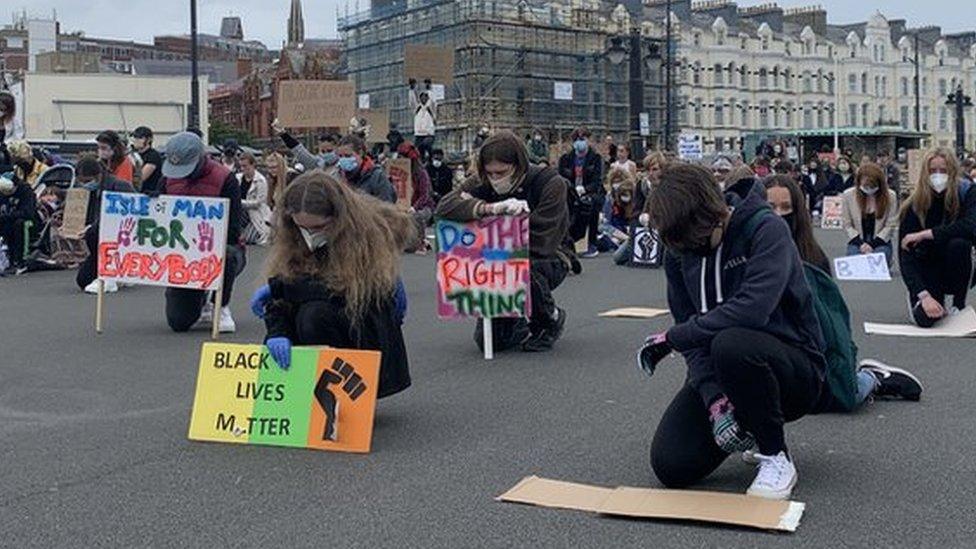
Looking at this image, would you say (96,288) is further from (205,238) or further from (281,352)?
(281,352)

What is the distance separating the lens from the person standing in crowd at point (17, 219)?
60.4 ft

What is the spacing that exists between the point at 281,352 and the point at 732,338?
247cm

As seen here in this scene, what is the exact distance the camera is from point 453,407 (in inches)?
327

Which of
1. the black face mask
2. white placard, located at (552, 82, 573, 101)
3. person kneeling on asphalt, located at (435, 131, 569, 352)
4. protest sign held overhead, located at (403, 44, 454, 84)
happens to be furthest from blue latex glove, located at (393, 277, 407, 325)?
white placard, located at (552, 82, 573, 101)

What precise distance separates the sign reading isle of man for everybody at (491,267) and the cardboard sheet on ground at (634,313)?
2.93 metres

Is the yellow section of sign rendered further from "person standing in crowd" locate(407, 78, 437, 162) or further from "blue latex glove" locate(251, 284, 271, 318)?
"person standing in crowd" locate(407, 78, 437, 162)

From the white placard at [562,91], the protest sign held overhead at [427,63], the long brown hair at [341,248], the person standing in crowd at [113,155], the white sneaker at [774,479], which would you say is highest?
the white placard at [562,91]

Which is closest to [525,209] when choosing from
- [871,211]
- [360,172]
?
[360,172]

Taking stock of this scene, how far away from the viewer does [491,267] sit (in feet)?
34.0

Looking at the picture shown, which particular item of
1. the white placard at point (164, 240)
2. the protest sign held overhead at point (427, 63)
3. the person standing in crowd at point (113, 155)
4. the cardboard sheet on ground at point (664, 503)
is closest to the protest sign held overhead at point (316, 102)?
the protest sign held overhead at point (427, 63)

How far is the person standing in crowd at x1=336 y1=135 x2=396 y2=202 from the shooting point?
555 inches

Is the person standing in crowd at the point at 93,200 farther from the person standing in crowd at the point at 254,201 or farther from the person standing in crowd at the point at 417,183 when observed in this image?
the person standing in crowd at the point at 417,183

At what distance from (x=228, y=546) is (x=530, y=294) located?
17.8 ft

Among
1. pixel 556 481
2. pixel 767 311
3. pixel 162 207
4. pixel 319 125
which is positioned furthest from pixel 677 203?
pixel 319 125
